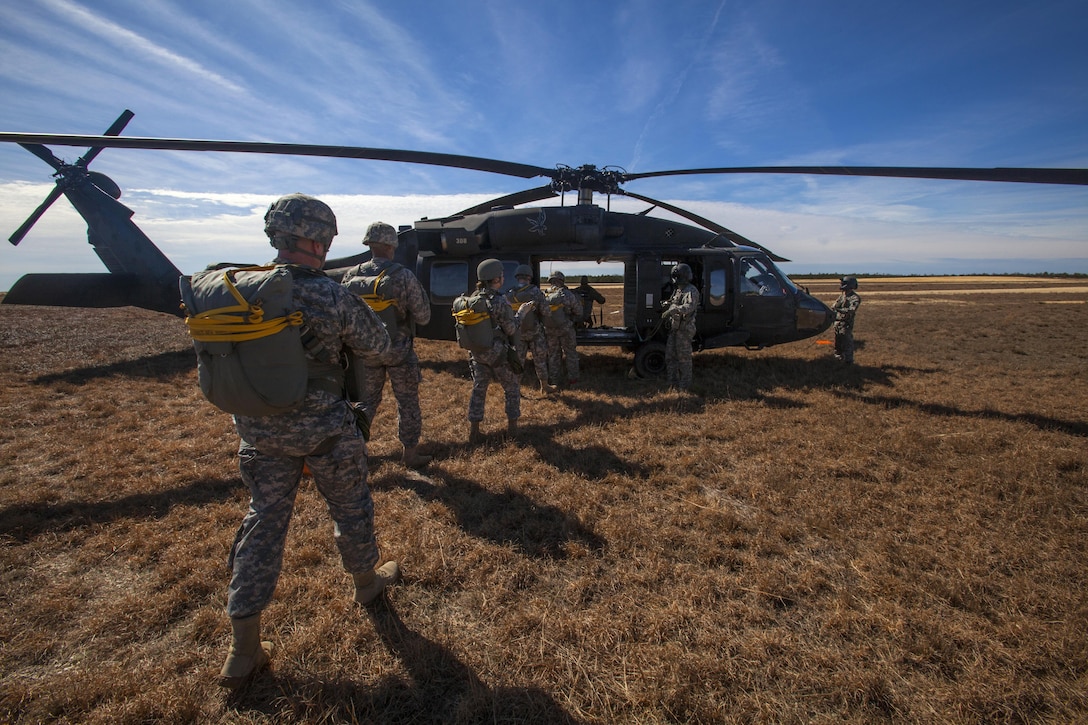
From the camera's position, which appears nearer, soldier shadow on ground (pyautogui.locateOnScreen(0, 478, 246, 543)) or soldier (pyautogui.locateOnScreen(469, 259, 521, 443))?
soldier shadow on ground (pyautogui.locateOnScreen(0, 478, 246, 543))

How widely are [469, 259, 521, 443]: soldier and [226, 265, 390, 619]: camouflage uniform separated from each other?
8.84ft

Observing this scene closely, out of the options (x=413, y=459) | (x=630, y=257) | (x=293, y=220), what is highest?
(x=630, y=257)

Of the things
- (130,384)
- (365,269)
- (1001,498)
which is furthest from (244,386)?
(130,384)

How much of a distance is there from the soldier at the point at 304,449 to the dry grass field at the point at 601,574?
1.18 ft

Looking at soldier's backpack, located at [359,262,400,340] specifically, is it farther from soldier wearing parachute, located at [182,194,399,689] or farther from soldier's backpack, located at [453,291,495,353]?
soldier wearing parachute, located at [182,194,399,689]

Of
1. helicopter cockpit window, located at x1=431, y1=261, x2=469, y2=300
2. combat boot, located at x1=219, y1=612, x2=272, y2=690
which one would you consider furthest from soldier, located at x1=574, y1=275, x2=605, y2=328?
combat boot, located at x1=219, y1=612, x2=272, y2=690

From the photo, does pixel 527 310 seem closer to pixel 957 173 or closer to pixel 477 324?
pixel 477 324

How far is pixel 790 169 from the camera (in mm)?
6117

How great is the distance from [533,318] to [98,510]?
5.10 metres

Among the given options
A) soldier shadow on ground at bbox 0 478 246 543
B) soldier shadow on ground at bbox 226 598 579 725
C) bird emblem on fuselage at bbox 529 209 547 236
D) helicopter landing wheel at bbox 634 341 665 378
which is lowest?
soldier shadow on ground at bbox 226 598 579 725

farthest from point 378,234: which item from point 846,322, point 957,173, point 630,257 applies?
point 846,322

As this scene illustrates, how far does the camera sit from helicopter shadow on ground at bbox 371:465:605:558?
3387 millimetres

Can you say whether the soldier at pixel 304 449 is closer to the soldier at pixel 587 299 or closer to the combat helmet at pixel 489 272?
the combat helmet at pixel 489 272

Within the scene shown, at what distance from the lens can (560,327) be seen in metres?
8.10
